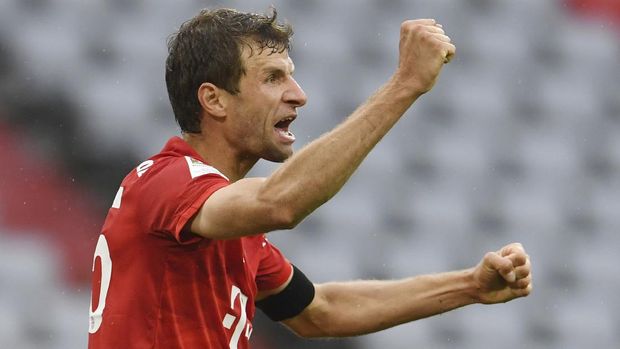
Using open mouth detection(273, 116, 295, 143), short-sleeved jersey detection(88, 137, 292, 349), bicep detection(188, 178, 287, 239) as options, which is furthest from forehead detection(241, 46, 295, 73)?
bicep detection(188, 178, 287, 239)

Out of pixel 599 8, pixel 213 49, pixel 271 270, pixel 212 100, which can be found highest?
pixel 599 8

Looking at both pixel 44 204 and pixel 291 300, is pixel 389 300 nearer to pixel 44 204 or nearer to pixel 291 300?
pixel 291 300

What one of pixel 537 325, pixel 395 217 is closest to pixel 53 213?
pixel 395 217

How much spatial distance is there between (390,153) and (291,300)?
201cm

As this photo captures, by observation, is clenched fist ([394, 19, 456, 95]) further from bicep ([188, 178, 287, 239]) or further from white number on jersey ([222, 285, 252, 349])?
white number on jersey ([222, 285, 252, 349])

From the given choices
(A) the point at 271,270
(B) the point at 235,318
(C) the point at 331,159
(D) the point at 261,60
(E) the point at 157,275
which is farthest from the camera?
(A) the point at 271,270

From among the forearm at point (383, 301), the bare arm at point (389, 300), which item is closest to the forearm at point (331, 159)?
the bare arm at point (389, 300)

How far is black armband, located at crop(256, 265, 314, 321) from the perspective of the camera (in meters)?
2.98

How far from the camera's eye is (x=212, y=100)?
2645 millimetres

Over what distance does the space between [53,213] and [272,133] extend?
174 cm

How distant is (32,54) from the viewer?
13.9ft

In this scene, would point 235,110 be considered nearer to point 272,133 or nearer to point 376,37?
point 272,133

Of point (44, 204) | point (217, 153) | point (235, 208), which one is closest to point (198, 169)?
point (235, 208)

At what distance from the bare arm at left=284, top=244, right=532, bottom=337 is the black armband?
0.03 metres
